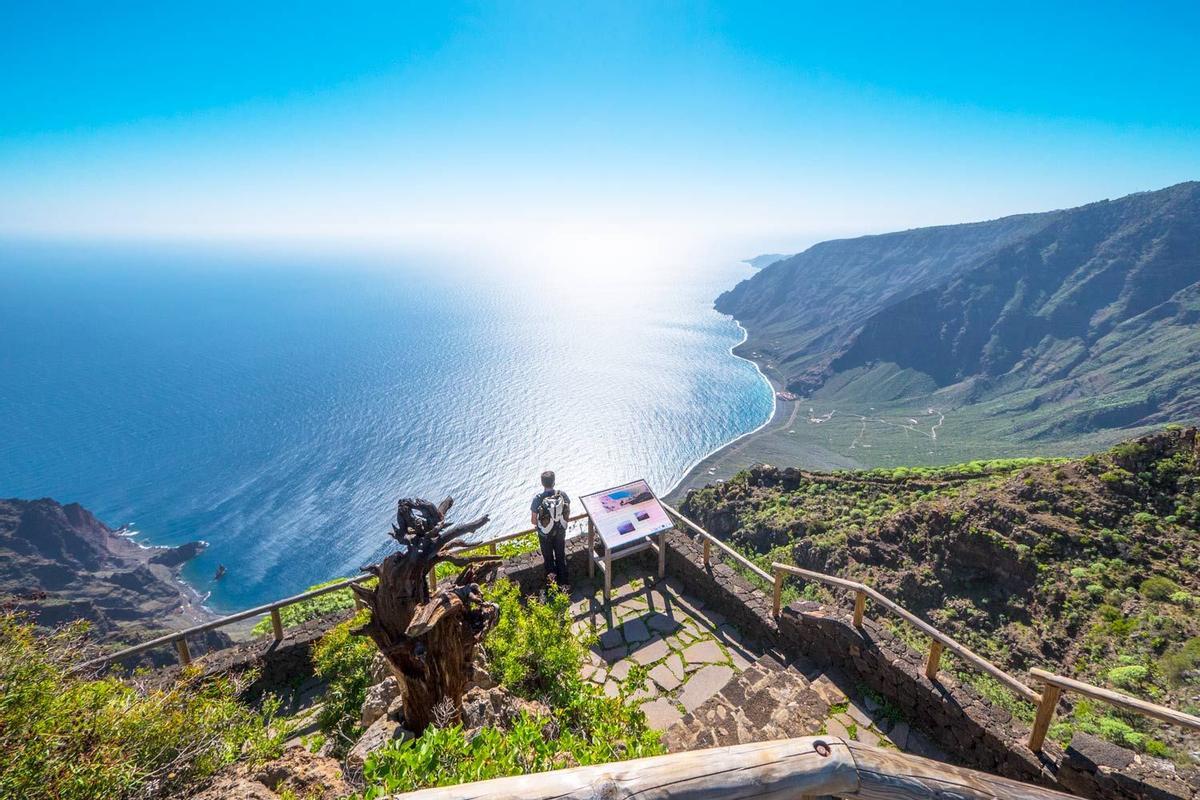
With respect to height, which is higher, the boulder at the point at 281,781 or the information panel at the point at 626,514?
the boulder at the point at 281,781

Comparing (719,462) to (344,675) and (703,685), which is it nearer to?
(703,685)

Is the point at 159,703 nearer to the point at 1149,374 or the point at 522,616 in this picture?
the point at 522,616

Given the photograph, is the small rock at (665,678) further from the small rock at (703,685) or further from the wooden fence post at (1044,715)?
the wooden fence post at (1044,715)

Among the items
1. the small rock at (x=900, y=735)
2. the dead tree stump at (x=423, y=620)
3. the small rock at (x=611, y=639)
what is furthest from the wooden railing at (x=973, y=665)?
the small rock at (x=611, y=639)

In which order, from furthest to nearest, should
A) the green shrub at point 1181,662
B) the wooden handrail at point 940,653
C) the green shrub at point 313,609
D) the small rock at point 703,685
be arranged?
the green shrub at point 313,609
the green shrub at point 1181,662
the small rock at point 703,685
the wooden handrail at point 940,653

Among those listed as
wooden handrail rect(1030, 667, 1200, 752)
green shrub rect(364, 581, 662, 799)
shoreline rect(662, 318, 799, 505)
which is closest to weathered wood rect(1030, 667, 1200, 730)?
wooden handrail rect(1030, 667, 1200, 752)

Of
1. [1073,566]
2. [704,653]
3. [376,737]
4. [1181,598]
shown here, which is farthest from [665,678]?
[1073,566]
